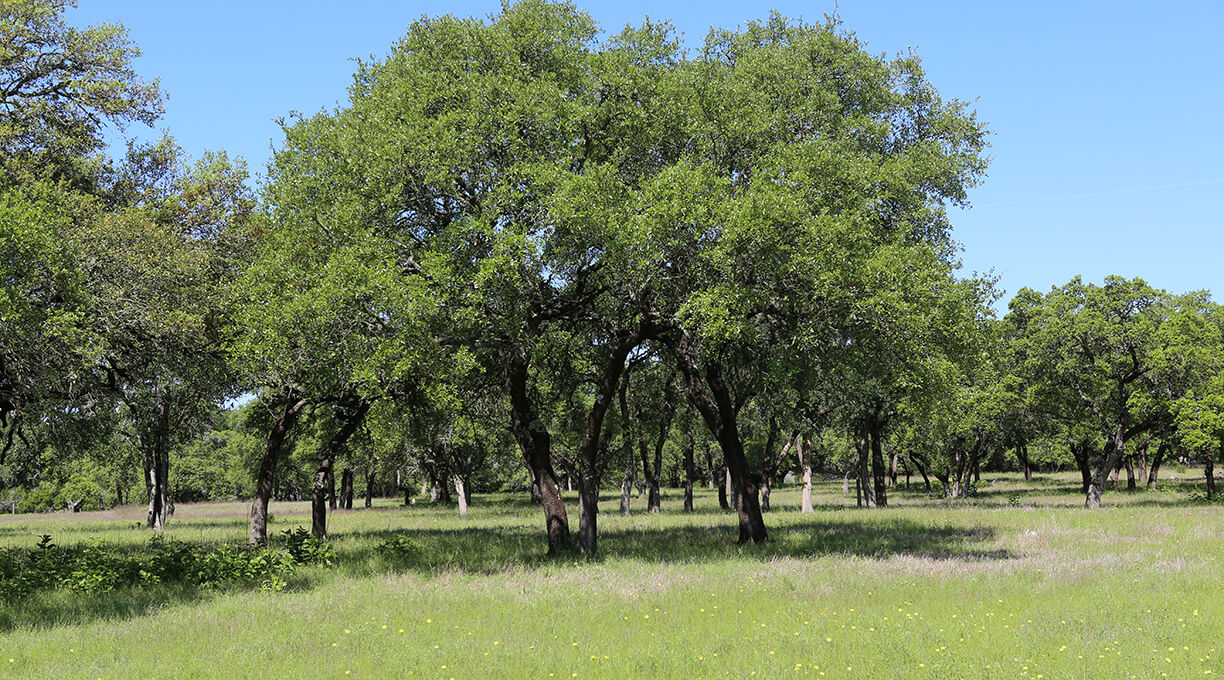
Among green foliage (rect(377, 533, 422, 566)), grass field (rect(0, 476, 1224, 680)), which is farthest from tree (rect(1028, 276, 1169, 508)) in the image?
green foliage (rect(377, 533, 422, 566))

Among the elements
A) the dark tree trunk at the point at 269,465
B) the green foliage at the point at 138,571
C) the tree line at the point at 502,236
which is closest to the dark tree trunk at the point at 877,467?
the tree line at the point at 502,236

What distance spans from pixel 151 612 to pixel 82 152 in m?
14.0

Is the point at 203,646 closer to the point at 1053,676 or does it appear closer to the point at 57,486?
the point at 1053,676

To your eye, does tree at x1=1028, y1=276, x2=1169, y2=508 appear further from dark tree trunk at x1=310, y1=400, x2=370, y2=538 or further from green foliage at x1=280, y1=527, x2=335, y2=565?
green foliage at x1=280, y1=527, x2=335, y2=565

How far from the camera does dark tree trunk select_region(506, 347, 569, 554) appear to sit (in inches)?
871

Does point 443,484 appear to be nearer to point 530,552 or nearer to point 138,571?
point 530,552

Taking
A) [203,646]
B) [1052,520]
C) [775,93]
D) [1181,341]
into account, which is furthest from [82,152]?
[1181,341]

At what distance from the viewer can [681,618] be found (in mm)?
12523

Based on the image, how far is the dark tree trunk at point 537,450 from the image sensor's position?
72.6 ft

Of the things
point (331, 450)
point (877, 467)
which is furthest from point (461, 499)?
point (877, 467)

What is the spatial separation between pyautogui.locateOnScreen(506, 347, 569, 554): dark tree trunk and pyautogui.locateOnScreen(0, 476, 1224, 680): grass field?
5.56 ft

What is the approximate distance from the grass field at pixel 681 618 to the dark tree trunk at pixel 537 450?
1694 millimetres

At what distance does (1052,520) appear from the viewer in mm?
30234

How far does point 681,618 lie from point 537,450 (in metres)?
10.4
